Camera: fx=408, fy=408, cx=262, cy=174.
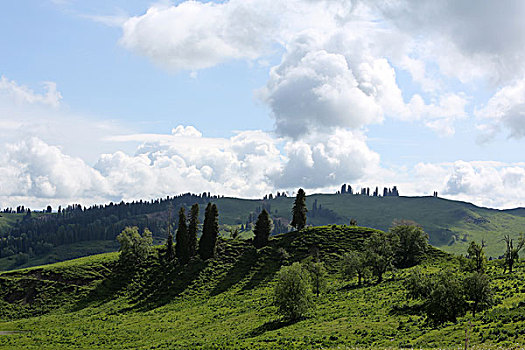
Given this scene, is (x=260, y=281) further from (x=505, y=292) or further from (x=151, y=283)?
(x=505, y=292)

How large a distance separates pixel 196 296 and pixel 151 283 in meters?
16.1

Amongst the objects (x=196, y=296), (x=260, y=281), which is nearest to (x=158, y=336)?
(x=196, y=296)

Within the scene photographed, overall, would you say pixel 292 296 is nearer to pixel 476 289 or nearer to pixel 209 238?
pixel 476 289

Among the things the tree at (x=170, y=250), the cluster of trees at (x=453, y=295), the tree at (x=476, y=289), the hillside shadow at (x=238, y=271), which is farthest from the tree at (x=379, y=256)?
the tree at (x=170, y=250)

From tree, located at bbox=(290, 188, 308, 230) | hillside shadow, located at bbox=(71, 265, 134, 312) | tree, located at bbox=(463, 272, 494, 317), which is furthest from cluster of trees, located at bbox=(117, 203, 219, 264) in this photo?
tree, located at bbox=(463, 272, 494, 317)

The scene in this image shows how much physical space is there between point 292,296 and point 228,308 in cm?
2435

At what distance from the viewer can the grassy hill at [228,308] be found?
4381 cm

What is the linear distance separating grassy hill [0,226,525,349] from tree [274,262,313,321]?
6.99 ft

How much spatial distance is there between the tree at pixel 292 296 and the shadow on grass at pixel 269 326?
4.70 ft

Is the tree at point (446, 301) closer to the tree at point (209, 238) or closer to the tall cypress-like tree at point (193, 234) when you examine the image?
the tree at point (209, 238)

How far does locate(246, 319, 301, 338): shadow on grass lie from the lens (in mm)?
56997

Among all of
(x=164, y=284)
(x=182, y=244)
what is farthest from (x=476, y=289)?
(x=182, y=244)

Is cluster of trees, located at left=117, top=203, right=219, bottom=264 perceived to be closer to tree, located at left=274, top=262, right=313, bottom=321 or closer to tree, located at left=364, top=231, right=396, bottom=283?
tree, located at left=364, top=231, right=396, bottom=283

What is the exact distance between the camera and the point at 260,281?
107938 millimetres
